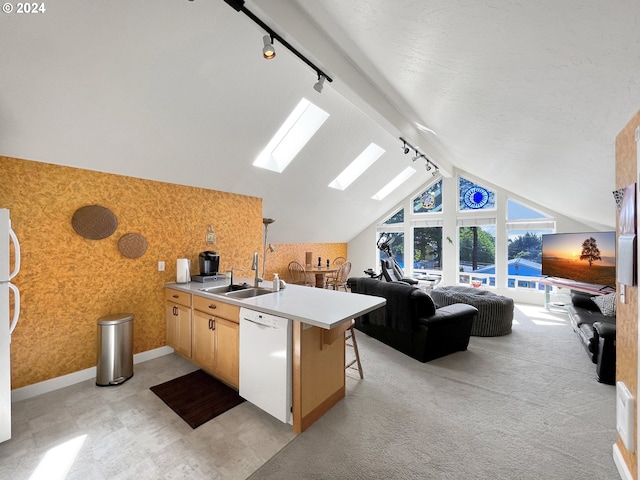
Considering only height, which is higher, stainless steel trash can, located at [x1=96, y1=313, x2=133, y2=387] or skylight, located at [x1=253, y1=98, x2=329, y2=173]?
skylight, located at [x1=253, y1=98, x2=329, y2=173]

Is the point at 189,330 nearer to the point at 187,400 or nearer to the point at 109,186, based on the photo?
the point at 187,400

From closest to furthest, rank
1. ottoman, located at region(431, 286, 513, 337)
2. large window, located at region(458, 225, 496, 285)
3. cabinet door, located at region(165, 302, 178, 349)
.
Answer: cabinet door, located at region(165, 302, 178, 349) < ottoman, located at region(431, 286, 513, 337) < large window, located at region(458, 225, 496, 285)

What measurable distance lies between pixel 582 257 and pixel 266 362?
541cm

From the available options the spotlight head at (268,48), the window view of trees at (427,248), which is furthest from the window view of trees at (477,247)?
the spotlight head at (268,48)

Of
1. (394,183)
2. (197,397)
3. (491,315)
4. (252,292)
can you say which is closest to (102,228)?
(252,292)

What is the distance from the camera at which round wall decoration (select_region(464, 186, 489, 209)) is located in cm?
663

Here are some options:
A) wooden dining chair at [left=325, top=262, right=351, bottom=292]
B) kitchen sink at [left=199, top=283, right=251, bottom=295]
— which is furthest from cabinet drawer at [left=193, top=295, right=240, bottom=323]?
wooden dining chair at [left=325, top=262, right=351, bottom=292]

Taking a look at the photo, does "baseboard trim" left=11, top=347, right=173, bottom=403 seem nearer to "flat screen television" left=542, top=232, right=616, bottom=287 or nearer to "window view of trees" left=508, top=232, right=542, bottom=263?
"flat screen television" left=542, top=232, right=616, bottom=287

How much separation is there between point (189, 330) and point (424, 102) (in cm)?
352

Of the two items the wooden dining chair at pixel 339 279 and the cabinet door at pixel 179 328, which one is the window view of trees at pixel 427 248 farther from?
the cabinet door at pixel 179 328

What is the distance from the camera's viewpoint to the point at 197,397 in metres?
2.45

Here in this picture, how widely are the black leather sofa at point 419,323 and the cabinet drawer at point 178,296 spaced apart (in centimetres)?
232

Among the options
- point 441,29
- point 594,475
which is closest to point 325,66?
point 441,29

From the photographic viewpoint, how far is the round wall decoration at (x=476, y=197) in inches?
261
